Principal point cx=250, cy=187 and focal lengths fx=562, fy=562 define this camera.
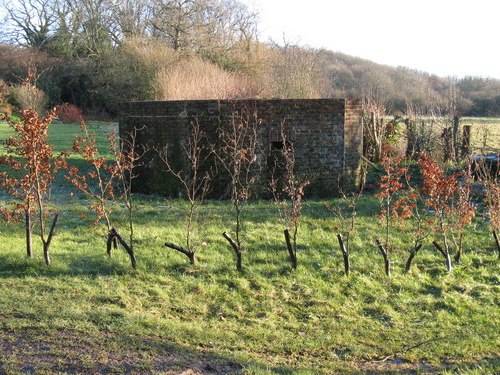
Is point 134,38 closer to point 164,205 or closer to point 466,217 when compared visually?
point 164,205

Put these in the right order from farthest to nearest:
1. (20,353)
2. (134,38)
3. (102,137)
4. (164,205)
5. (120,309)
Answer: (134,38) → (102,137) → (164,205) → (120,309) → (20,353)

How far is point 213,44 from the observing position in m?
33.7

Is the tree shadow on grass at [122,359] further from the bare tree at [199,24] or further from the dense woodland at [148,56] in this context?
the bare tree at [199,24]

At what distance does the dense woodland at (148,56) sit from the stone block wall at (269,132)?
388 inches

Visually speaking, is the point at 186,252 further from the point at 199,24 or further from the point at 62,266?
the point at 199,24

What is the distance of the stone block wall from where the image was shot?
38.7 ft

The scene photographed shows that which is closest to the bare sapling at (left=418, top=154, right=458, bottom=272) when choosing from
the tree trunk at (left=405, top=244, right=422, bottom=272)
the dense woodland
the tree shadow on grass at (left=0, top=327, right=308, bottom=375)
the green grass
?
the tree trunk at (left=405, top=244, right=422, bottom=272)

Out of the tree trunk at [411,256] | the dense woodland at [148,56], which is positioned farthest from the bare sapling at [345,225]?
the dense woodland at [148,56]

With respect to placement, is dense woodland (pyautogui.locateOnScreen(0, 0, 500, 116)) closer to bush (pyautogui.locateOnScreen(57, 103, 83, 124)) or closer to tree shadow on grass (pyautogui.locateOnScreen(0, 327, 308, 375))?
bush (pyautogui.locateOnScreen(57, 103, 83, 124))

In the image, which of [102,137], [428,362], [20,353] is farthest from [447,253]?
[102,137]

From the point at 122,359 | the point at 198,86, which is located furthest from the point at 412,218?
the point at 198,86

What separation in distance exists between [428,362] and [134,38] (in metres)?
29.6

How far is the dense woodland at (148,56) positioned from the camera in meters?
29.0

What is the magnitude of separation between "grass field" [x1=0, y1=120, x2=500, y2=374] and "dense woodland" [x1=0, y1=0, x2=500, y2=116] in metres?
14.1
